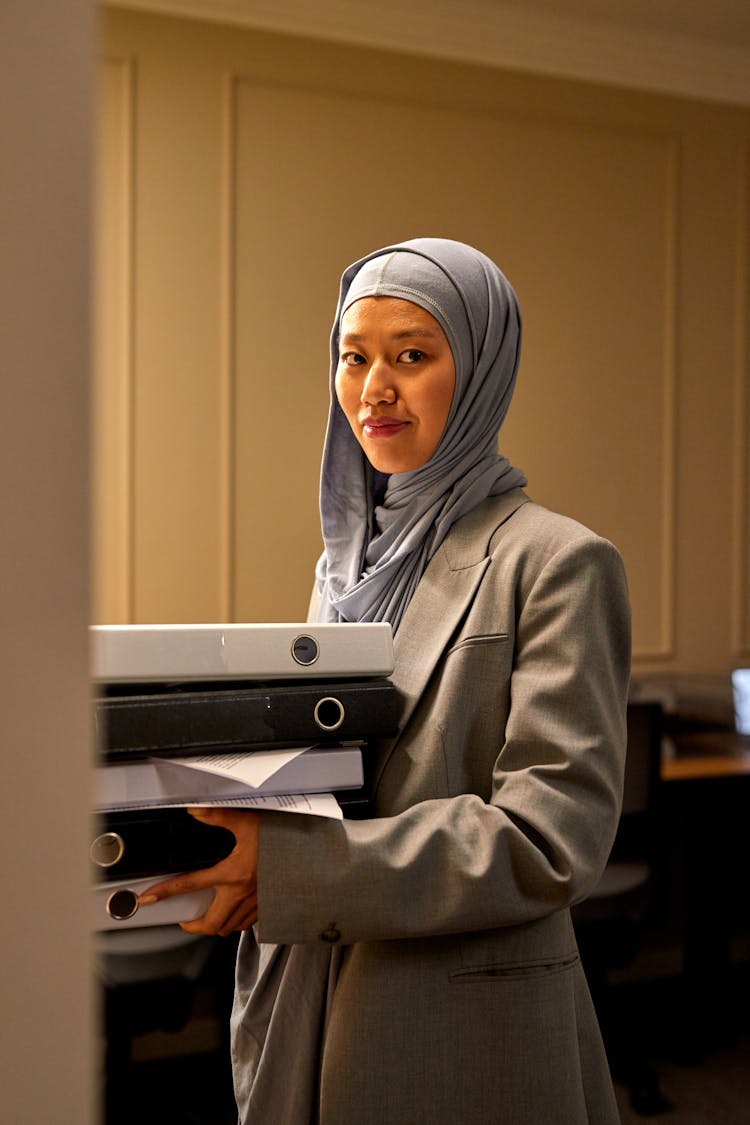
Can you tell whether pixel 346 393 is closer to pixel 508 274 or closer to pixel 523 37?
pixel 508 274

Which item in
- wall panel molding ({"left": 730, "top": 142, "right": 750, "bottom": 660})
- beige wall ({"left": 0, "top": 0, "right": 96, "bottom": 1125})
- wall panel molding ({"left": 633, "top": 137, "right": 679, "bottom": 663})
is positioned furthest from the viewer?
wall panel molding ({"left": 730, "top": 142, "right": 750, "bottom": 660})

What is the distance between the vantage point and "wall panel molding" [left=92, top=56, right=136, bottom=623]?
2787 millimetres

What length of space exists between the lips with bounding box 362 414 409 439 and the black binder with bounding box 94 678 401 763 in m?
0.29

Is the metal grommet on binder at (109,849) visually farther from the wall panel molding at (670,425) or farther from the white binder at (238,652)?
the wall panel molding at (670,425)

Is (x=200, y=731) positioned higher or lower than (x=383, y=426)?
lower

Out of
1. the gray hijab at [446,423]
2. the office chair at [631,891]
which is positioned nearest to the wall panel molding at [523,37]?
the office chair at [631,891]

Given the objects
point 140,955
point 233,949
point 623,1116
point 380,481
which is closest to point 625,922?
point 623,1116

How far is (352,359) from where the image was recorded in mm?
1039

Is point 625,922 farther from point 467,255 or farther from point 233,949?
point 467,255

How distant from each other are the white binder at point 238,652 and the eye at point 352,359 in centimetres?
33

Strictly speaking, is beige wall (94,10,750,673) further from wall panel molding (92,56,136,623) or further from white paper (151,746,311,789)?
white paper (151,746,311,789)

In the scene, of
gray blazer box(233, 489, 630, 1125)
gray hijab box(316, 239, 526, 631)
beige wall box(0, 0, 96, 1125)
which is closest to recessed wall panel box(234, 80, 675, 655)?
gray hijab box(316, 239, 526, 631)

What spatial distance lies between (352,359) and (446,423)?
115mm

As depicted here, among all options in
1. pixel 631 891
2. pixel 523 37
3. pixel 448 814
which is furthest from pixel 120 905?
pixel 523 37
